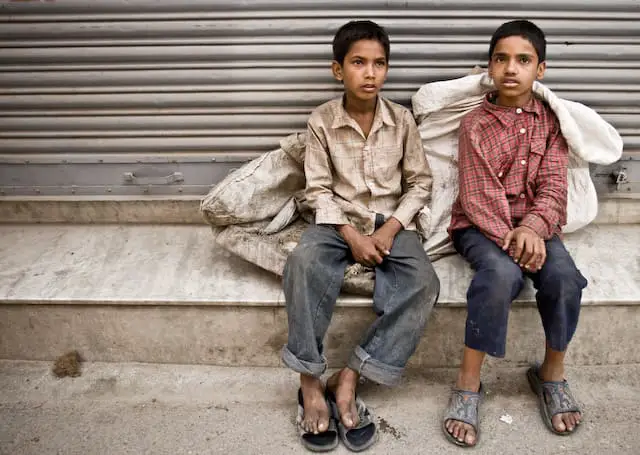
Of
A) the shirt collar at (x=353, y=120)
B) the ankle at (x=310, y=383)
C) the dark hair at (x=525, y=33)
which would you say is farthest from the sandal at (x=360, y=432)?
the dark hair at (x=525, y=33)

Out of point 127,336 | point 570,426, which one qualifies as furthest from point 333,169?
point 570,426

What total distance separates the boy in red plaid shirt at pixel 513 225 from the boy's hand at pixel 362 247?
1.35 feet

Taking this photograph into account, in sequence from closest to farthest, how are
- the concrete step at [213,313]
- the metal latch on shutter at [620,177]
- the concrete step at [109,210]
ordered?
the concrete step at [213,313] < the metal latch on shutter at [620,177] < the concrete step at [109,210]

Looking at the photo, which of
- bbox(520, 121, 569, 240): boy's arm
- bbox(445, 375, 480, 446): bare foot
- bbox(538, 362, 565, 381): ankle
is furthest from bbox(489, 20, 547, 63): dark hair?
bbox(445, 375, 480, 446): bare foot

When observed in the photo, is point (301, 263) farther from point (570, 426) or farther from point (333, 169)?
point (570, 426)

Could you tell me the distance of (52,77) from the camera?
2801 millimetres

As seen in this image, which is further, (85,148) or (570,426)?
(85,148)

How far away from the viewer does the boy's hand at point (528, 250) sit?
2186 mm

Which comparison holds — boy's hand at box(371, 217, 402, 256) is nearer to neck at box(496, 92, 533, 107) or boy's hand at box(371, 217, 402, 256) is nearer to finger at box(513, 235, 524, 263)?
finger at box(513, 235, 524, 263)

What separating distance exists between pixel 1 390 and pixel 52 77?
1.55 m

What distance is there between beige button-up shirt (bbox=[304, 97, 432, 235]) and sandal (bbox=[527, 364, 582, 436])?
0.90 meters

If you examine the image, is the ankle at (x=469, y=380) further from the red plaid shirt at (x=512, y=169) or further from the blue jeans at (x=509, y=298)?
the red plaid shirt at (x=512, y=169)

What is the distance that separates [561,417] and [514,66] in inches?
57.2

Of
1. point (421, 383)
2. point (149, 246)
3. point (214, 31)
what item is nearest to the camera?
point (421, 383)
